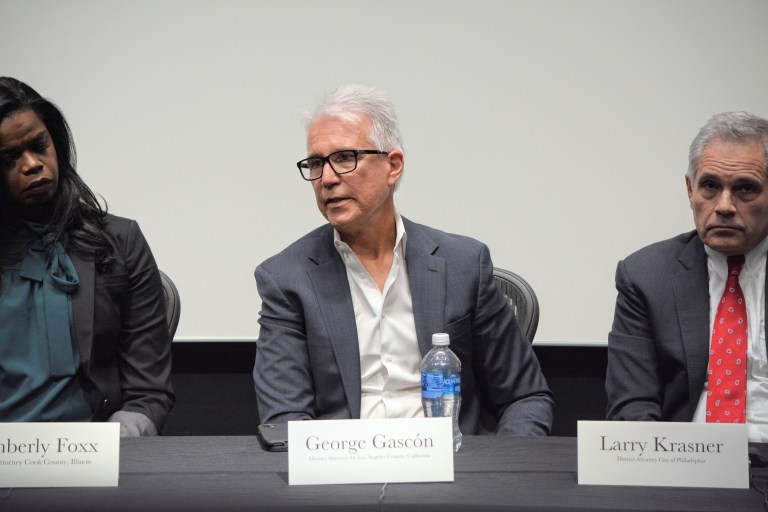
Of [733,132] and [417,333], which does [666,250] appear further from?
[417,333]

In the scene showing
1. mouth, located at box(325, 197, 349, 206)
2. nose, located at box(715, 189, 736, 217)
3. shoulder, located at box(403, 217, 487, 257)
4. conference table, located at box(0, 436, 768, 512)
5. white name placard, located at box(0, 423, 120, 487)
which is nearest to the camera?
conference table, located at box(0, 436, 768, 512)

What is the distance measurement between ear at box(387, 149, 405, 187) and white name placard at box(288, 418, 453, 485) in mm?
895

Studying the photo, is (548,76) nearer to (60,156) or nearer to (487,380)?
(487,380)

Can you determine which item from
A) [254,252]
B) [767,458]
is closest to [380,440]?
[767,458]

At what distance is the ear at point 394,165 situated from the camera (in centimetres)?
237

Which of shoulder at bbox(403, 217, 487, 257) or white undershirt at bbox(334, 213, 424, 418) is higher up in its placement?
shoulder at bbox(403, 217, 487, 257)

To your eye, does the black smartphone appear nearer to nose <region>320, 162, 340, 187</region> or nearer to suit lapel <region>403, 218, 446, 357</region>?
suit lapel <region>403, 218, 446, 357</region>

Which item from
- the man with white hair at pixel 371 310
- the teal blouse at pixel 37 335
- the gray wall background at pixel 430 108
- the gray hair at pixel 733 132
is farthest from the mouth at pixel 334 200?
the gray wall background at pixel 430 108

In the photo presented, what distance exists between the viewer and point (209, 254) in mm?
4219

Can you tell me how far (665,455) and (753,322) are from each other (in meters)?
0.79

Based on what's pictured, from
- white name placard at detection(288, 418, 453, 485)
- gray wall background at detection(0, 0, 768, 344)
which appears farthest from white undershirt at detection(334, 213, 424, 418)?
gray wall background at detection(0, 0, 768, 344)

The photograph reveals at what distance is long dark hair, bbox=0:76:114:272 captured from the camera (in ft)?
7.55

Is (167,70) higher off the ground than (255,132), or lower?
higher

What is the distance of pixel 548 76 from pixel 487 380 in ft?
6.79
